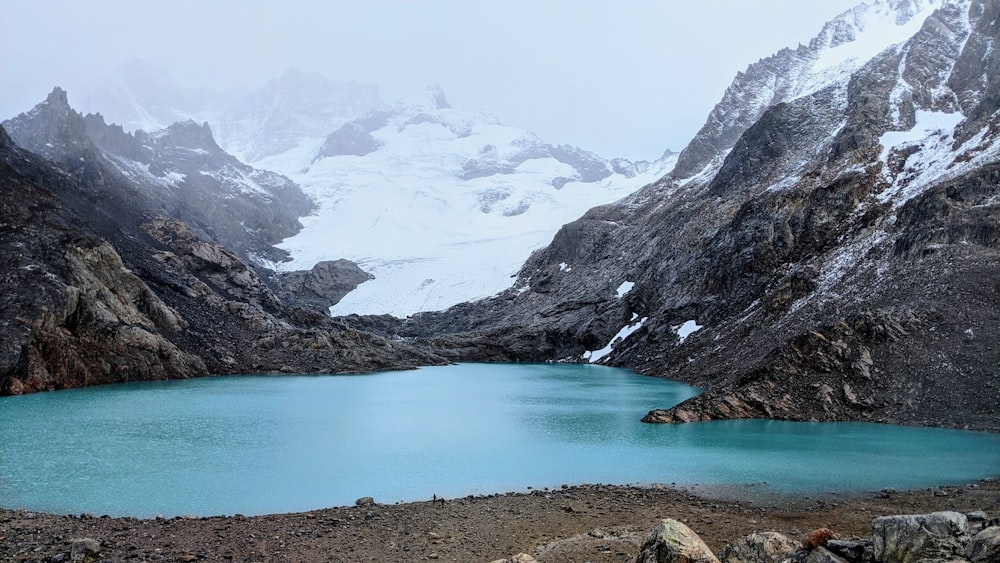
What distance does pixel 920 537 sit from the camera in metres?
7.84

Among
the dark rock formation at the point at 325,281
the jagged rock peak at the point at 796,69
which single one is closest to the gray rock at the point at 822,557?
the jagged rock peak at the point at 796,69

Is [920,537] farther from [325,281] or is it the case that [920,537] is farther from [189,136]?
[189,136]

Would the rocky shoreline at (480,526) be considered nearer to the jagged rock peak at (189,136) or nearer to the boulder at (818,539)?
the boulder at (818,539)

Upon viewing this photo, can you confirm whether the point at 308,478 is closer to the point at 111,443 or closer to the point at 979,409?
the point at 111,443

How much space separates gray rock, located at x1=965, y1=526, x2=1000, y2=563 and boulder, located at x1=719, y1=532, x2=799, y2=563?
79.5 inches

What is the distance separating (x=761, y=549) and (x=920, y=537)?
197 centimetres

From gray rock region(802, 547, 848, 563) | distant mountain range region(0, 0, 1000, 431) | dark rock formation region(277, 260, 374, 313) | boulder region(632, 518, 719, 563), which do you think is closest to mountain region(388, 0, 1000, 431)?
distant mountain range region(0, 0, 1000, 431)

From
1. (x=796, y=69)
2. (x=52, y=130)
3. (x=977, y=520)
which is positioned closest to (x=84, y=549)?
(x=977, y=520)

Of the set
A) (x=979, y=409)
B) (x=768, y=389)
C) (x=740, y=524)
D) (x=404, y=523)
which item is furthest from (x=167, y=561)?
(x=979, y=409)

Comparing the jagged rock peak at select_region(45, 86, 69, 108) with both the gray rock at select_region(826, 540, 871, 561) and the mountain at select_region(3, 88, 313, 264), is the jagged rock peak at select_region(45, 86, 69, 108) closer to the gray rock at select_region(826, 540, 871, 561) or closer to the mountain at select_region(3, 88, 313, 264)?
the mountain at select_region(3, 88, 313, 264)

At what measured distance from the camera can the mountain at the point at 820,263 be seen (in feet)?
103

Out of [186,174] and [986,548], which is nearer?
[986,548]

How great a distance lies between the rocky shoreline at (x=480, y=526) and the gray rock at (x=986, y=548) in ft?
14.1

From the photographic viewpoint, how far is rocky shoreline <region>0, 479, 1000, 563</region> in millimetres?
12812
